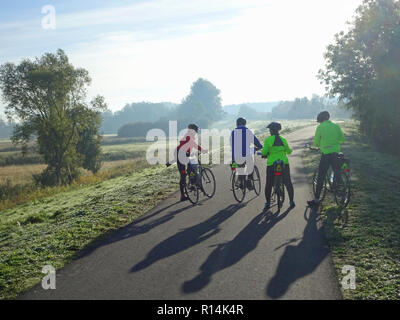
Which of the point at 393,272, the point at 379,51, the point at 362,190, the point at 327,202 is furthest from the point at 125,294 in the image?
the point at 379,51

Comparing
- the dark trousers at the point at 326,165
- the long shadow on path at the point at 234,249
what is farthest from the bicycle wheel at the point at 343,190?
the long shadow on path at the point at 234,249

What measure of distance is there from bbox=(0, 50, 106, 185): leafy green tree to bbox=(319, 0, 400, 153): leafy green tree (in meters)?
23.9

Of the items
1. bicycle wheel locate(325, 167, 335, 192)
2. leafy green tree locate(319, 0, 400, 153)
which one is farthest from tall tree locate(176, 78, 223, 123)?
bicycle wheel locate(325, 167, 335, 192)

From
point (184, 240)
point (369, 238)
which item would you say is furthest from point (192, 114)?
point (369, 238)

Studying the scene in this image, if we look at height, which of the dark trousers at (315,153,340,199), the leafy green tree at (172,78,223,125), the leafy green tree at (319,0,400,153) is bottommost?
the dark trousers at (315,153,340,199)

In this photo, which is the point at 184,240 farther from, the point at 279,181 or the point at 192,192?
the point at 192,192

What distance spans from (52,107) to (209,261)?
101 ft

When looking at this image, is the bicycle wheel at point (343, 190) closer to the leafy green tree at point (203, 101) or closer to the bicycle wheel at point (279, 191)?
the bicycle wheel at point (279, 191)

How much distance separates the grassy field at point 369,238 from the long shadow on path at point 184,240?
2.41 metres

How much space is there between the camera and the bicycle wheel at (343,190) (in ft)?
26.9

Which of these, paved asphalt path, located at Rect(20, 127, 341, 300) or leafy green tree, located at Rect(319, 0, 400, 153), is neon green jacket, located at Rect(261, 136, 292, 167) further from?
leafy green tree, located at Rect(319, 0, 400, 153)

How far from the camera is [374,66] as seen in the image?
28234 millimetres

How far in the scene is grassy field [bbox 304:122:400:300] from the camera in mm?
4547

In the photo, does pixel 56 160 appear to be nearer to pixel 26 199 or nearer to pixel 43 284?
pixel 26 199
